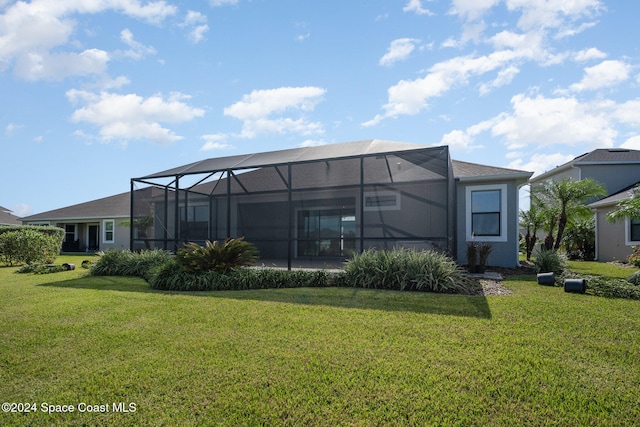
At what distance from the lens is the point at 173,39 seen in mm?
7977

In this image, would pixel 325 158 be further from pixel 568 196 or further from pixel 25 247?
pixel 25 247

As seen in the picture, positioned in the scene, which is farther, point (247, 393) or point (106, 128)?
point (106, 128)

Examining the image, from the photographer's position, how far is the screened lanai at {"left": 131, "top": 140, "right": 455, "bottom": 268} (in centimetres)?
938

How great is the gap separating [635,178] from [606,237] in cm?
427

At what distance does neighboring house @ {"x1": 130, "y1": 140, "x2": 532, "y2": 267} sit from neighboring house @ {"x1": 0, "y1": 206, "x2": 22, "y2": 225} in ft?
75.7

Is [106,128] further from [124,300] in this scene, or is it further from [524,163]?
[524,163]

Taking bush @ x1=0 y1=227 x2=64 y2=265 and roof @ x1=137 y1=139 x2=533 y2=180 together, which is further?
bush @ x1=0 y1=227 x2=64 y2=265

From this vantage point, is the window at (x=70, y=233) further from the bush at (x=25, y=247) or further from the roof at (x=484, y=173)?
the roof at (x=484, y=173)

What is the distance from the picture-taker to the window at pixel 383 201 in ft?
36.6

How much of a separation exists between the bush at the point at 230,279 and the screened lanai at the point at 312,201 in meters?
1.17

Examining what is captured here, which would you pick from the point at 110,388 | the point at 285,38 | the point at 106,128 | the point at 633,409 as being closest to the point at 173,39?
the point at 285,38

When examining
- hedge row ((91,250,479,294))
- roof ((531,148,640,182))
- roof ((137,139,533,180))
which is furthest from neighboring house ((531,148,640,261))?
hedge row ((91,250,479,294))

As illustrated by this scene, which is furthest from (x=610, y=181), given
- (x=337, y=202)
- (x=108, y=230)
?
(x=108, y=230)

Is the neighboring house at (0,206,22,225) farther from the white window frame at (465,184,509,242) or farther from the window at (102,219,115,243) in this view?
the white window frame at (465,184,509,242)
